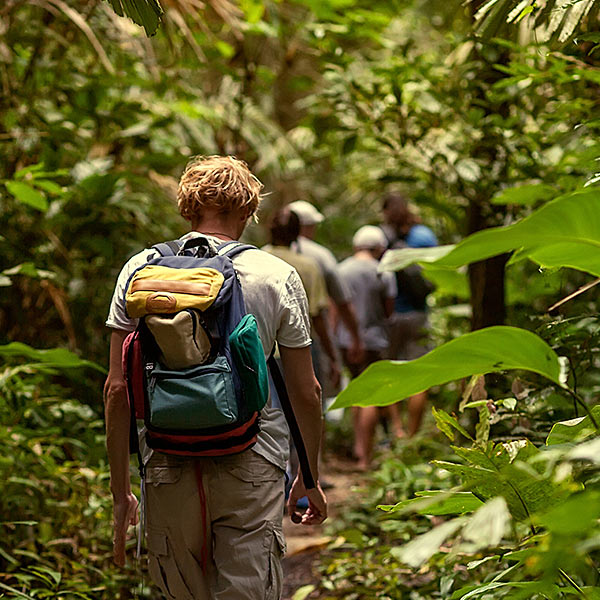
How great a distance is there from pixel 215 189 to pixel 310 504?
1094 mm

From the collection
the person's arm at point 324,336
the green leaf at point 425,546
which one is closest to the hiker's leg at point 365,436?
the person's arm at point 324,336

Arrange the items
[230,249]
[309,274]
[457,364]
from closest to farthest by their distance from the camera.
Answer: [457,364]
[230,249]
[309,274]

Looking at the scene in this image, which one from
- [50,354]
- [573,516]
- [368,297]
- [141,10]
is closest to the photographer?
[573,516]

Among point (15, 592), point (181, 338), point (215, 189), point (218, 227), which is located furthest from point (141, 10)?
point (15, 592)

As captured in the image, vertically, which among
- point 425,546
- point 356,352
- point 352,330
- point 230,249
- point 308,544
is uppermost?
point 230,249

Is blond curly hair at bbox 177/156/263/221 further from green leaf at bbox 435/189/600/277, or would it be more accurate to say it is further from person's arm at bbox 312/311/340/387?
person's arm at bbox 312/311/340/387

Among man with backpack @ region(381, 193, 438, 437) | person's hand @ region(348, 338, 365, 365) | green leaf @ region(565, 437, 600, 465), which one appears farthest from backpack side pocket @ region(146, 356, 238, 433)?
man with backpack @ region(381, 193, 438, 437)

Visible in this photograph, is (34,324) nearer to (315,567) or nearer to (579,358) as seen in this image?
(315,567)

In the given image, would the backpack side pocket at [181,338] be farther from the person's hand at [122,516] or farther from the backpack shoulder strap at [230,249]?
the person's hand at [122,516]

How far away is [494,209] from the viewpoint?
4867 millimetres

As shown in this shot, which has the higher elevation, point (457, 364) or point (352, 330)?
point (457, 364)

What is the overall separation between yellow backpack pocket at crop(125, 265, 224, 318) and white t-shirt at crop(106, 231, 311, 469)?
0.80ft

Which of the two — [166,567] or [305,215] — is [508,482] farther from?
[305,215]

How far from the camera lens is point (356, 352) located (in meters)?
6.63
